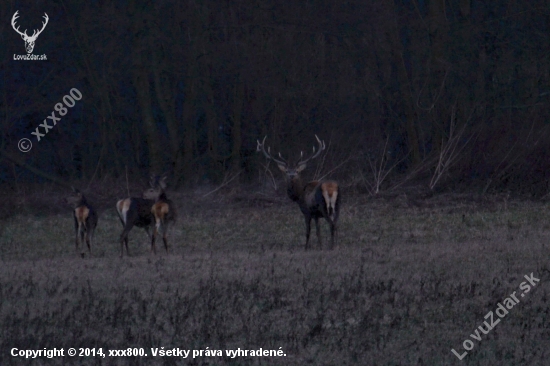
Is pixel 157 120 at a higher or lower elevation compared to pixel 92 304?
higher

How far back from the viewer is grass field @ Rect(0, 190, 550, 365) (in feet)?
29.0

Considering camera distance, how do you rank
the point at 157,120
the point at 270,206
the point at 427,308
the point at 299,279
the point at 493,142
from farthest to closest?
1. the point at 157,120
2. the point at 493,142
3. the point at 270,206
4. the point at 299,279
5. the point at 427,308

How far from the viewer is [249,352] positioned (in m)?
8.77

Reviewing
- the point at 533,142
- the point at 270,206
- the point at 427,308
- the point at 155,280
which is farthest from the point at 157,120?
the point at 427,308

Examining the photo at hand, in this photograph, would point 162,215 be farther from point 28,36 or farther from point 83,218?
point 28,36

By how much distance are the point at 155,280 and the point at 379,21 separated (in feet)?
48.7

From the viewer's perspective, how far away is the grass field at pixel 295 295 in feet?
29.0

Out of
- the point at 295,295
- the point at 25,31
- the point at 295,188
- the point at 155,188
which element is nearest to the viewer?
the point at 295,295

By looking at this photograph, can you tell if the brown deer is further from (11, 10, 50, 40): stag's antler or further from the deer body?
(11, 10, 50, 40): stag's antler

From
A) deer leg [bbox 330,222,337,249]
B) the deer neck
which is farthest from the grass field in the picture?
the deer neck

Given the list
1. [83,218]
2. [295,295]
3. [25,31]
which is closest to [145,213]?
[83,218]

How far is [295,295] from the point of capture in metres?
10.8

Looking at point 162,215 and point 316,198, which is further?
point 316,198

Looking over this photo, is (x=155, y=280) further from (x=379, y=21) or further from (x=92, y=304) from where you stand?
(x=379, y=21)
